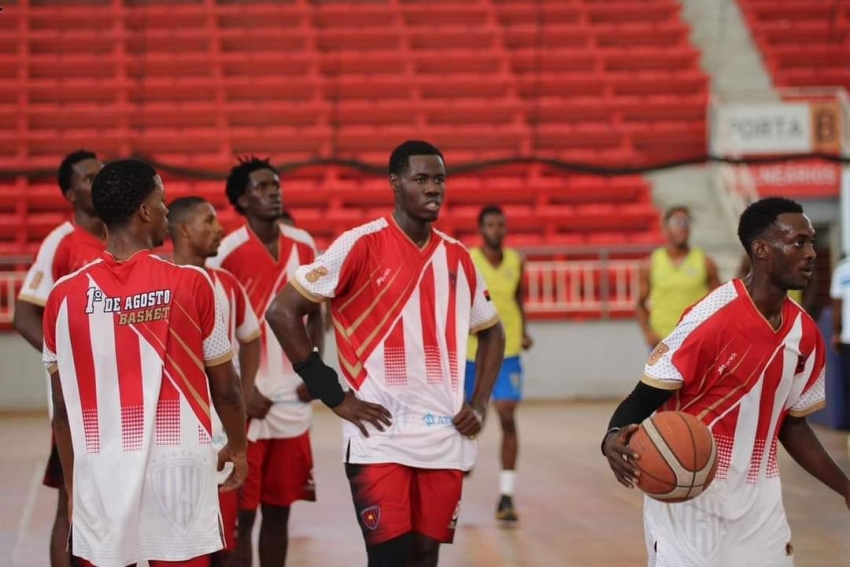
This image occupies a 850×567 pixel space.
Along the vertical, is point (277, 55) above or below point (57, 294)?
above

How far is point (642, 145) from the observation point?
63.1 ft

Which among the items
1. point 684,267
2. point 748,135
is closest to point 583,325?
point 748,135

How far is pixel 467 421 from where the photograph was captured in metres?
4.86

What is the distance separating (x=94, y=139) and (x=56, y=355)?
49.3 feet

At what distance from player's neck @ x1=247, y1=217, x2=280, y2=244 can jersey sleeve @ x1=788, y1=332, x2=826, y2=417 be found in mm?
2945

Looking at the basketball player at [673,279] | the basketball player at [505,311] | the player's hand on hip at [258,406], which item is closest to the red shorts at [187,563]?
the player's hand on hip at [258,406]

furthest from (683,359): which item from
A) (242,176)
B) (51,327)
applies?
(242,176)

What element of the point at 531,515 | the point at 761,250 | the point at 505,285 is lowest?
the point at 531,515

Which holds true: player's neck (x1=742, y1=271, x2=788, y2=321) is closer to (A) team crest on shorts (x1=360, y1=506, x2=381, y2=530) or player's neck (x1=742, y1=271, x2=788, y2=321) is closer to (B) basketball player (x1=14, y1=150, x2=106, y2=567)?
(A) team crest on shorts (x1=360, y1=506, x2=381, y2=530)

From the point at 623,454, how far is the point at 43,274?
308 cm

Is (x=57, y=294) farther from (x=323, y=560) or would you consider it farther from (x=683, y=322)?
(x=323, y=560)

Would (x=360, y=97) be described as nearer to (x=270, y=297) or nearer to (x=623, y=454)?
(x=270, y=297)

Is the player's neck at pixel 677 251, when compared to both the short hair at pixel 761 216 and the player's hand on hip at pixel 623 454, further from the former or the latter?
the player's hand on hip at pixel 623 454

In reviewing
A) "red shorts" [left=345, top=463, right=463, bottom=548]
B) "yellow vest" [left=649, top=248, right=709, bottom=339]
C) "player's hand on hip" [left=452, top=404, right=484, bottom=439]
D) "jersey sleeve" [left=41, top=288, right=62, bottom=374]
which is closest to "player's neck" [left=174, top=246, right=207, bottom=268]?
"red shorts" [left=345, top=463, right=463, bottom=548]
